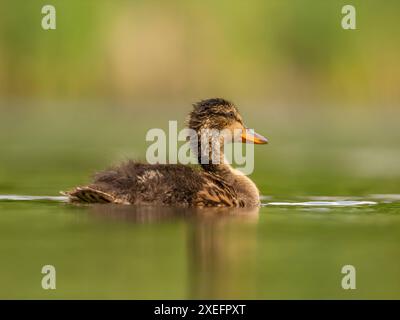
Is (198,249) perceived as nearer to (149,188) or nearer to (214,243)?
(214,243)

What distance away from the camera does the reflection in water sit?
8.39m

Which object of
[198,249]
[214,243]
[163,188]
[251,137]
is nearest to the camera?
[198,249]

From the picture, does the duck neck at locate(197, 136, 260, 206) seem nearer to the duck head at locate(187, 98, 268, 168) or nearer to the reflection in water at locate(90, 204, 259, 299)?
the duck head at locate(187, 98, 268, 168)

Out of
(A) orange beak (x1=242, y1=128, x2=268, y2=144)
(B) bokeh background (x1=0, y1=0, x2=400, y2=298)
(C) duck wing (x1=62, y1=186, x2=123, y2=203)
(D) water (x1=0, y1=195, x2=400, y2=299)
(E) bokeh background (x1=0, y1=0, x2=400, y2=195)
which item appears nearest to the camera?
(D) water (x1=0, y1=195, x2=400, y2=299)

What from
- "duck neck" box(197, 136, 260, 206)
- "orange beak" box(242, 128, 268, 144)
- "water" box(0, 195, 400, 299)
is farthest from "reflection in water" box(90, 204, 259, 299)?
"orange beak" box(242, 128, 268, 144)

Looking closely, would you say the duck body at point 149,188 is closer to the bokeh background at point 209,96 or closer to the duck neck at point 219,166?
the bokeh background at point 209,96

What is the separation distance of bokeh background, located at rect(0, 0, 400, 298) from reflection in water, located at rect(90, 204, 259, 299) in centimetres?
5

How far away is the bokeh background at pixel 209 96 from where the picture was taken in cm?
1060

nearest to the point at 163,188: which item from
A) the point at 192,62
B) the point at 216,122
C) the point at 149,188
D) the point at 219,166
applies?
the point at 149,188

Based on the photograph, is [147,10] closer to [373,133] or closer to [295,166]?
[373,133]

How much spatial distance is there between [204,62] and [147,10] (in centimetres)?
172

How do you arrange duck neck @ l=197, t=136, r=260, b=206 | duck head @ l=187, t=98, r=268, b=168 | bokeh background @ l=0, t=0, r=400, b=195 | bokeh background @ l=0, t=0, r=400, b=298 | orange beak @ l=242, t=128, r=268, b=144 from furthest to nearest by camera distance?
bokeh background @ l=0, t=0, r=400, b=195, orange beak @ l=242, t=128, r=268, b=144, duck head @ l=187, t=98, r=268, b=168, duck neck @ l=197, t=136, r=260, b=206, bokeh background @ l=0, t=0, r=400, b=298

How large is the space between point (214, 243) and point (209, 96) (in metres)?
15.2

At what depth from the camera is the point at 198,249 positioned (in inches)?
386
